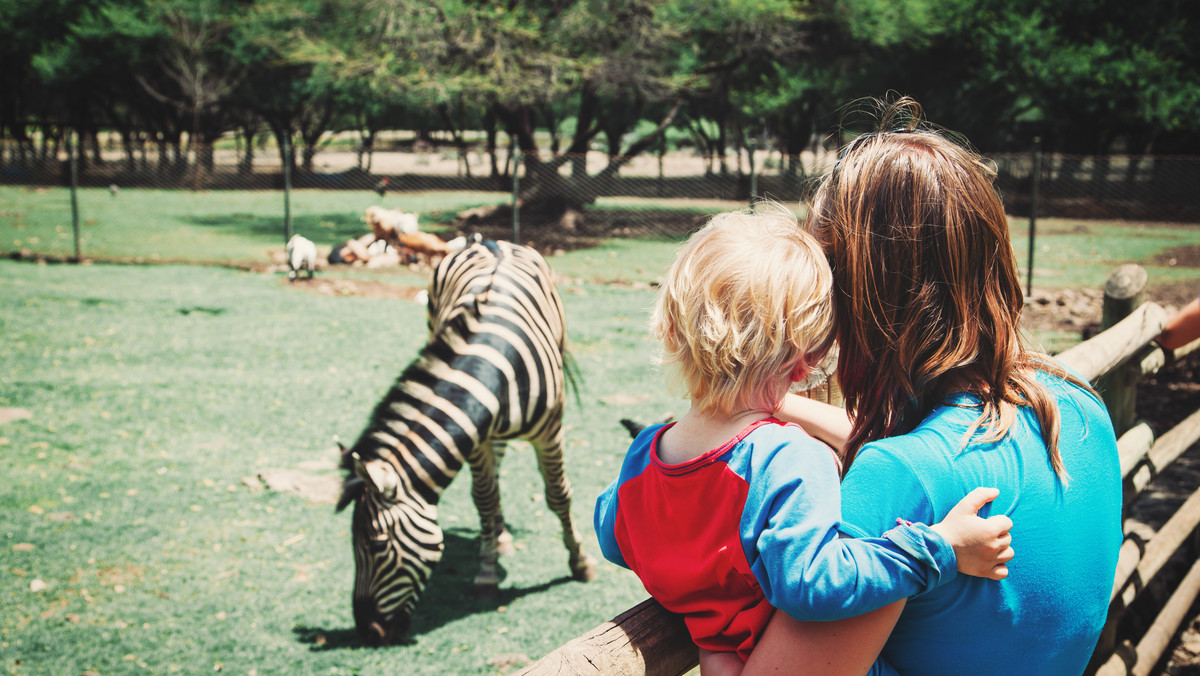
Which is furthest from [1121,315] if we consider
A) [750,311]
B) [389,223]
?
[389,223]

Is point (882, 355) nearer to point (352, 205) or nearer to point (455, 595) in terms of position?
point (455, 595)

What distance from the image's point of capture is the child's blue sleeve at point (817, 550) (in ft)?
3.74

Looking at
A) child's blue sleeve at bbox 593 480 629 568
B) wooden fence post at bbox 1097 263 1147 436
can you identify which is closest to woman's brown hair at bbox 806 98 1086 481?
child's blue sleeve at bbox 593 480 629 568

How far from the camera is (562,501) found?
4.66 meters

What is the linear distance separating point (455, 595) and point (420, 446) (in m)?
1.14

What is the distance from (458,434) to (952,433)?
9.42ft

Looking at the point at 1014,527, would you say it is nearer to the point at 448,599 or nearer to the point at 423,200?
the point at 448,599

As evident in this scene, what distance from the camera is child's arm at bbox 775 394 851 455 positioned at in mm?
1712

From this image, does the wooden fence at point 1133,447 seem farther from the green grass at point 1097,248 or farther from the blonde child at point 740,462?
the green grass at point 1097,248

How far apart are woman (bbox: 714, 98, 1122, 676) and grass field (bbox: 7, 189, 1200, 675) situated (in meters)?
2.86

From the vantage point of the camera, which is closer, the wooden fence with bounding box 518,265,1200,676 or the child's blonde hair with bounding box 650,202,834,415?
the child's blonde hair with bounding box 650,202,834,415

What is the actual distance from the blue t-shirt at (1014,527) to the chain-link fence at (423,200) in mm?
11844

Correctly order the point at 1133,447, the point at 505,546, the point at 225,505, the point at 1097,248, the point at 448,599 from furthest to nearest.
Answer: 1. the point at 1097,248
2. the point at 225,505
3. the point at 505,546
4. the point at 448,599
5. the point at 1133,447

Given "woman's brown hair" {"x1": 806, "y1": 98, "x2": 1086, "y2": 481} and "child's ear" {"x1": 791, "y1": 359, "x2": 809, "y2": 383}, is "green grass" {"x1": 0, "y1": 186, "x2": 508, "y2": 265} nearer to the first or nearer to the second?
"child's ear" {"x1": 791, "y1": 359, "x2": 809, "y2": 383}
